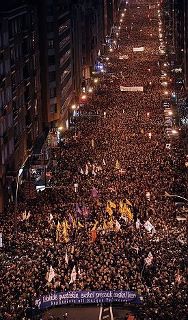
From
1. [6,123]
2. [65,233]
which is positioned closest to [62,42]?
[6,123]

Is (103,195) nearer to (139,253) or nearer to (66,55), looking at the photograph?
Answer: (139,253)

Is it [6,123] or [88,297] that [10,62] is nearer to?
[6,123]

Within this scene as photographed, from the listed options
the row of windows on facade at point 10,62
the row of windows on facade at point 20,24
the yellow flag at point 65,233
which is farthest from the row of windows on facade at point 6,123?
the yellow flag at point 65,233

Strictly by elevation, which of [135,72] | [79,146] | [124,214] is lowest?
[135,72]

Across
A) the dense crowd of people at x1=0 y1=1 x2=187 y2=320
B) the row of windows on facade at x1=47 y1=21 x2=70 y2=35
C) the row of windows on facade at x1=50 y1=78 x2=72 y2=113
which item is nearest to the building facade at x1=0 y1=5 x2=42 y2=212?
the dense crowd of people at x1=0 y1=1 x2=187 y2=320

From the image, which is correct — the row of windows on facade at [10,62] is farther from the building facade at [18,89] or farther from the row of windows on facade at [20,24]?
the row of windows on facade at [20,24]

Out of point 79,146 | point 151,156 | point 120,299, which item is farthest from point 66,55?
point 120,299

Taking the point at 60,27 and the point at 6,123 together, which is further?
the point at 60,27
